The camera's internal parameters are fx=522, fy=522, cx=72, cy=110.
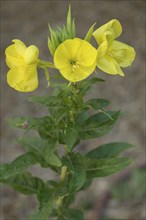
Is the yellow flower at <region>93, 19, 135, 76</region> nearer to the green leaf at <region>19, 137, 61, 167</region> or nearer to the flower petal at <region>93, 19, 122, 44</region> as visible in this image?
the flower petal at <region>93, 19, 122, 44</region>

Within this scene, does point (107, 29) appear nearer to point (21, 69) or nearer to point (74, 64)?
point (74, 64)

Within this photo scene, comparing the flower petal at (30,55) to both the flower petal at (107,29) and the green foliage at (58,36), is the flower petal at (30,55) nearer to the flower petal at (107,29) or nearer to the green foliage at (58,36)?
the green foliage at (58,36)

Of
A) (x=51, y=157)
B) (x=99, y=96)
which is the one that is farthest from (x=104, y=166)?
(x=99, y=96)

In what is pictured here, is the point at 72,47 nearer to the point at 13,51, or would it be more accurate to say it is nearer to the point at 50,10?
the point at 13,51

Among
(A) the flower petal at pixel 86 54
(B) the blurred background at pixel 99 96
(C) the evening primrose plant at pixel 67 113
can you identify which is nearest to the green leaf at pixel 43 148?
(C) the evening primrose plant at pixel 67 113

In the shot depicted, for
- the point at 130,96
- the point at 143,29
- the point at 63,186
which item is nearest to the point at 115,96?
the point at 130,96

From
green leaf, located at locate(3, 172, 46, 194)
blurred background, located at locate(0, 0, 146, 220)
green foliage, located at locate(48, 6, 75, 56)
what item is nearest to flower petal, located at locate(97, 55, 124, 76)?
green foliage, located at locate(48, 6, 75, 56)
